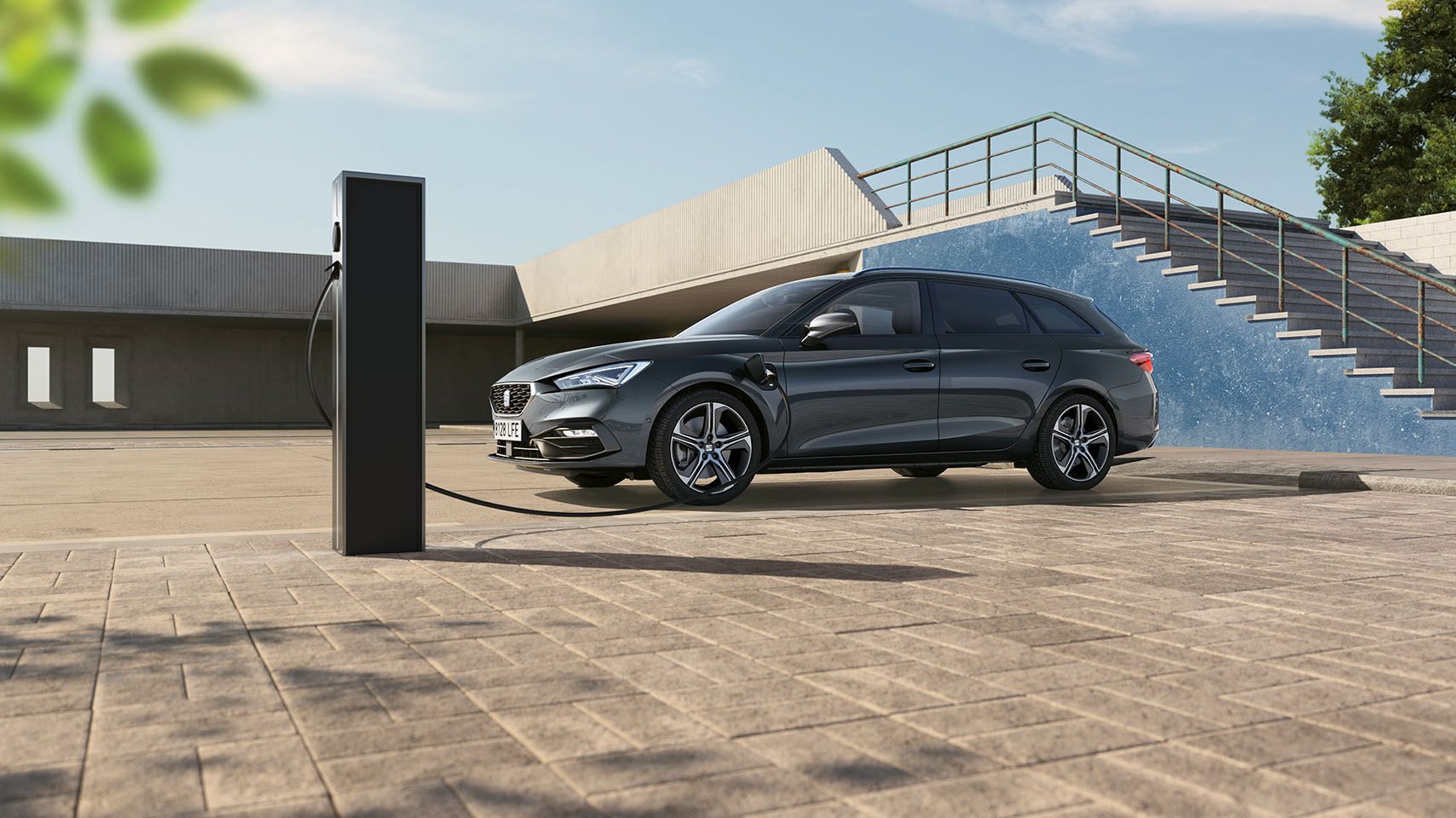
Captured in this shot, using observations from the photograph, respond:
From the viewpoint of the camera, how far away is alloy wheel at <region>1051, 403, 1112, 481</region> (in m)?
8.92

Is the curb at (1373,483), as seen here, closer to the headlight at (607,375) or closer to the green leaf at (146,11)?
the headlight at (607,375)

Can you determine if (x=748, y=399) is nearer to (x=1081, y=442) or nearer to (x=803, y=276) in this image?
(x=1081, y=442)

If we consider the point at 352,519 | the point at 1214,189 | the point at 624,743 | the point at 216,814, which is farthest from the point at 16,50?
the point at 1214,189

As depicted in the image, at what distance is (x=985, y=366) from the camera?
8.61 meters

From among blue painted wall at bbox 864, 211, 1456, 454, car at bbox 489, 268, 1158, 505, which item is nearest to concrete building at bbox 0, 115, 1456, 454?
blue painted wall at bbox 864, 211, 1456, 454

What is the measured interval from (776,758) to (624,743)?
1.10ft

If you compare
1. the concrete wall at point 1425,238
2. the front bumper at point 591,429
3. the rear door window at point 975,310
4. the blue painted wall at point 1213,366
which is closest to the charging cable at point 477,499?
the front bumper at point 591,429

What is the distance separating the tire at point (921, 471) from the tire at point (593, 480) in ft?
8.43

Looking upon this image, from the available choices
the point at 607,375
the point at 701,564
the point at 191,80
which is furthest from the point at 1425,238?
the point at 191,80

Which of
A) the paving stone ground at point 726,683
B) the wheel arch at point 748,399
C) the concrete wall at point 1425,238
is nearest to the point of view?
the paving stone ground at point 726,683

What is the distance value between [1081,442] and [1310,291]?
7.71 m

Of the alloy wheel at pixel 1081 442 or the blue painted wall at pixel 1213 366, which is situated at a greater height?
the blue painted wall at pixel 1213 366

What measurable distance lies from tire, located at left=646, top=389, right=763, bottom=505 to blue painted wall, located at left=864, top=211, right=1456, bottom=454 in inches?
325

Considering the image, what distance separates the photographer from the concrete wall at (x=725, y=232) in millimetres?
20031
